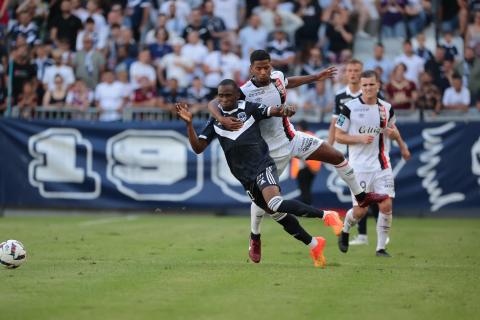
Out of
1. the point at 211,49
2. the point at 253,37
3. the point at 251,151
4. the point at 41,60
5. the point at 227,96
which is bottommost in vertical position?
the point at 251,151

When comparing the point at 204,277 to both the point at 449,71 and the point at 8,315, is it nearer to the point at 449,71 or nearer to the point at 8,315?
the point at 8,315

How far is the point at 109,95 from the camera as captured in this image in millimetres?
22266

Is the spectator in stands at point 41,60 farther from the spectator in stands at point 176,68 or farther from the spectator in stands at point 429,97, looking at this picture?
the spectator in stands at point 429,97

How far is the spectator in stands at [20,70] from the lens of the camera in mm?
22609

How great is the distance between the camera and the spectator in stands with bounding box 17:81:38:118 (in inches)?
869

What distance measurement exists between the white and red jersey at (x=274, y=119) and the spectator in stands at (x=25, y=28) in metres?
13.7

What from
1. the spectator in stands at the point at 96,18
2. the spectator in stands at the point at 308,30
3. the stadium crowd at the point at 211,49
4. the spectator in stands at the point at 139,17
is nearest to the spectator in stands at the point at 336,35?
the stadium crowd at the point at 211,49

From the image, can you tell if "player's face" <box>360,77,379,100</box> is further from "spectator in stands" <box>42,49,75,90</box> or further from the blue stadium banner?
"spectator in stands" <box>42,49,75,90</box>

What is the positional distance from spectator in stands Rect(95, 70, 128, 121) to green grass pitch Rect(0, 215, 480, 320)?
19.9ft

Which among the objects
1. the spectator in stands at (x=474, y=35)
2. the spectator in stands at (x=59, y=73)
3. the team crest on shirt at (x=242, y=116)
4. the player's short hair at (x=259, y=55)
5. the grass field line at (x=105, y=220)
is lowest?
the grass field line at (x=105, y=220)

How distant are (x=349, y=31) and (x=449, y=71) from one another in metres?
3.18

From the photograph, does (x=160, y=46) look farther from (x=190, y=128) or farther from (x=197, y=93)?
(x=190, y=128)

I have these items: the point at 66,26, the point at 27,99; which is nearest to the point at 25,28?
the point at 66,26

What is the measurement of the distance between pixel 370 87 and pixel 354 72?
1296 millimetres
